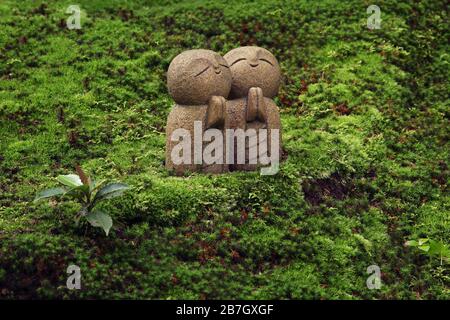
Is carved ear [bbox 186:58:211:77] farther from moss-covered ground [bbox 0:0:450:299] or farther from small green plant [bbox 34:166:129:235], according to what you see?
small green plant [bbox 34:166:129:235]

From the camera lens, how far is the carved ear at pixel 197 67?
11930 millimetres

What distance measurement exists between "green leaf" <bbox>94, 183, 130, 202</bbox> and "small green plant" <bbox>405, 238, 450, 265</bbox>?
4.04 m

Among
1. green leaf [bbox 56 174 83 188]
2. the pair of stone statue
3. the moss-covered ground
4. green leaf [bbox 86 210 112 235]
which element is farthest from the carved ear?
green leaf [bbox 86 210 112 235]

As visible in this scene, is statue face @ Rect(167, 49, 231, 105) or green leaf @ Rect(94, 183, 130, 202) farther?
statue face @ Rect(167, 49, 231, 105)

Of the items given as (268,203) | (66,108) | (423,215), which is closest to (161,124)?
(66,108)

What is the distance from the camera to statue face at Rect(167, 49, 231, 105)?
39.2ft

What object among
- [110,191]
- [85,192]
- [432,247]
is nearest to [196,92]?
[110,191]

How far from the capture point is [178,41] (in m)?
17.4

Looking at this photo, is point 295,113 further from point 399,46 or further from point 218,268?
point 218,268

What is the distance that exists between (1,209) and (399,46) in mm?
9250

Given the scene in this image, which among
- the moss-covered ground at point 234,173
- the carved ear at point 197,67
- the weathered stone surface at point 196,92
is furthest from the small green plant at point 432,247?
the carved ear at point 197,67

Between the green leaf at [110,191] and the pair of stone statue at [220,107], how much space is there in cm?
158

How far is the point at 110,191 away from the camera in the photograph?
10.6 meters

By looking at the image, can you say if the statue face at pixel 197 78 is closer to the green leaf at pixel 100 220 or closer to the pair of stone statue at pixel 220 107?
the pair of stone statue at pixel 220 107
